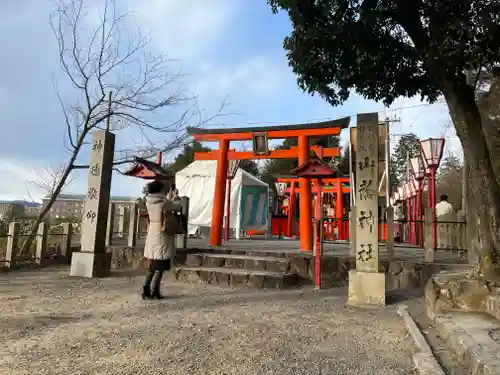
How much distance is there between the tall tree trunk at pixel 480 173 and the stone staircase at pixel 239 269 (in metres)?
3.81

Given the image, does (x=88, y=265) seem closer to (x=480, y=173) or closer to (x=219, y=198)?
(x=219, y=198)

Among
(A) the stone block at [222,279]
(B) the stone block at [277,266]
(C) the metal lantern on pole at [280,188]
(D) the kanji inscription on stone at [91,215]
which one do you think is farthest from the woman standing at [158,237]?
(C) the metal lantern on pole at [280,188]

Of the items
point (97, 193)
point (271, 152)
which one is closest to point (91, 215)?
point (97, 193)

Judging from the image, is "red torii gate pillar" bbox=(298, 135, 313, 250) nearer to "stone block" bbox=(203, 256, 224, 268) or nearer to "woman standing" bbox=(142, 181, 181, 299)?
"stone block" bbox=(203, 256, 224, 268)

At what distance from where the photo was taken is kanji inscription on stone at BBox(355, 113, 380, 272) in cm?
678

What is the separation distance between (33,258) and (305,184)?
700 centimetres

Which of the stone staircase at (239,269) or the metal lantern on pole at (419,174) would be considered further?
the metal lantern on pole at (419,174)

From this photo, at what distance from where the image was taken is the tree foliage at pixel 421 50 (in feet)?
18.3

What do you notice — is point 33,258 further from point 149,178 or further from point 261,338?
point 261,338

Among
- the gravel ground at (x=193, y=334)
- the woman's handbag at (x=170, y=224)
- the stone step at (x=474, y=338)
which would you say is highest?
the woman's handbag at (x=170, y=224)

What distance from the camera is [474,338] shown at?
3984 mm

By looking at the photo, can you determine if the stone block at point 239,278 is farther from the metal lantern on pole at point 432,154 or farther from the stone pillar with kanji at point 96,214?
the metal lantern on pole at point 432,154

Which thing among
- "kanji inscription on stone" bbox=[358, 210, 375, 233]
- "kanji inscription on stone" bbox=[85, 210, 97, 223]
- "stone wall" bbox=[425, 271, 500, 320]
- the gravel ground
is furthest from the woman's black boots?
"stone wall" bbox=[425, 271, 500, 320]

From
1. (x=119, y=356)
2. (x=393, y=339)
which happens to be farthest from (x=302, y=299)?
(x=119, y=356)
